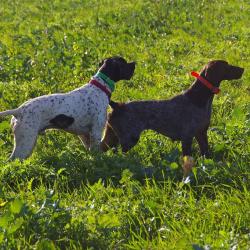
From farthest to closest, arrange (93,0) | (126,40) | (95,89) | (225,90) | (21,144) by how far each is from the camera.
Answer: (93,0)
(126,40)
(225,90)
(95,89)
(21,144)

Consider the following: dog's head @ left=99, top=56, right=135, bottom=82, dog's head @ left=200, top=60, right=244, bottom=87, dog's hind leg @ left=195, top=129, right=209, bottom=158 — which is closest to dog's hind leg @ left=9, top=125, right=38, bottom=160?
dog's head @ left=99, top=56, right=135, bottom=82

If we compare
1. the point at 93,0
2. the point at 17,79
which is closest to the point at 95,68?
the point at 17,79

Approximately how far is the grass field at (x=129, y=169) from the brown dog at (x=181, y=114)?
0.21 meters

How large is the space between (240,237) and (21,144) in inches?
126

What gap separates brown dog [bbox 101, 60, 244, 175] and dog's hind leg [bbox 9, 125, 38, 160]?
1085mm

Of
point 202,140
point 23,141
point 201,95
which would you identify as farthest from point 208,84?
point 23,141

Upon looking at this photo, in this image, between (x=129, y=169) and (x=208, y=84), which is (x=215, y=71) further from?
(x=129, y=169)

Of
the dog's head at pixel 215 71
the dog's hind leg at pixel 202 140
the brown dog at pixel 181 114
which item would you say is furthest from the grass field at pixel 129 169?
the dog's head at pixel 215 71

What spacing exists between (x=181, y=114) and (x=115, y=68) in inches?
43.0

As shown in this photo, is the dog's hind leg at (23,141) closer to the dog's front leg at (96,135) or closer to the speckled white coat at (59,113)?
the speckled white coat at (59,113)

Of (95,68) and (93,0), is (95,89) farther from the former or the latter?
(93,0)

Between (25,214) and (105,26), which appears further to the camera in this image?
(105,26)

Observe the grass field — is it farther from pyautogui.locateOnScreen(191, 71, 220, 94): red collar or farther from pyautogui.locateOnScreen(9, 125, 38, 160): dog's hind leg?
pyautogui.locateOnScreen(191, 71, 220, 94): red collar

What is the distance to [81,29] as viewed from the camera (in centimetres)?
1466
